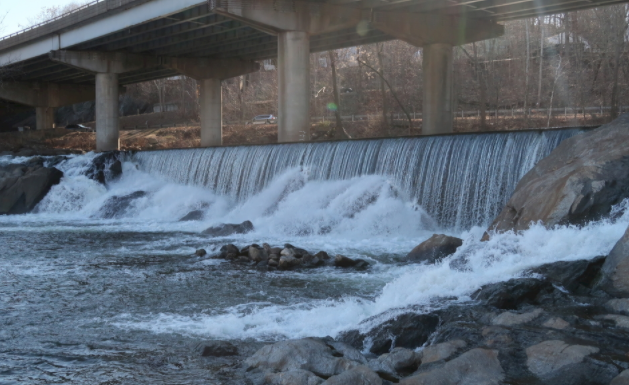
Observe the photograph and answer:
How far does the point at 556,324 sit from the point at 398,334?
186 cm

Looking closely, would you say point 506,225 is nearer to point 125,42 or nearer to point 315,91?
point 125,42

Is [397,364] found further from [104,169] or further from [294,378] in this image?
[104,169]

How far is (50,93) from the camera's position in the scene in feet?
187

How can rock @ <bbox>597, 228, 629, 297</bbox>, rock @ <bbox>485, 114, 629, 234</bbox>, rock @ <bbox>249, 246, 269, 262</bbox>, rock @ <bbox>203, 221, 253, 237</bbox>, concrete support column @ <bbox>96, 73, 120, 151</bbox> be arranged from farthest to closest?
concrete support column @ <bbox>96, 73, 120, 151</bbox>
rock @ <bbox>203, 221, 253, 237</bbox>
rock @ <bbox>249, 246, 269, 262</bbox>
rock @ <bbox>485, 114, 629, 234</bbox>
rock @ <bbox>597, 228, 629, 297</bbox>

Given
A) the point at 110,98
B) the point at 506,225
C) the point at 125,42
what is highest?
the point at 125,42

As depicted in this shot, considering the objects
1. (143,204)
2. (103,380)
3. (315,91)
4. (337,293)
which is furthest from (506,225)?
(315,91)

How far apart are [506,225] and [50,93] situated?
174 ft

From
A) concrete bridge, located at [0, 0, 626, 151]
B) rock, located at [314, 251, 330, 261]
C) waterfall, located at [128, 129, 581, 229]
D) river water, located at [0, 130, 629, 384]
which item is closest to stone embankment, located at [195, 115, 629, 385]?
river water, located at [0, 130, 629, 384]

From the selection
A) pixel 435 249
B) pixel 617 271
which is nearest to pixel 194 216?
pixel 435 249

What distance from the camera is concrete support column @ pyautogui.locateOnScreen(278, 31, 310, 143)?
30172 mm

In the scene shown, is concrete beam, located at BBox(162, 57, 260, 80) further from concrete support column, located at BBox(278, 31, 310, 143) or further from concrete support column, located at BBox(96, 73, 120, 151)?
concrete support column, located at BBox(278, 31, 310, 143)

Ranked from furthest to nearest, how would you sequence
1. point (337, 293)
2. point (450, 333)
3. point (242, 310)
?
point (337, 293), point (242, 310), point (450, 333)

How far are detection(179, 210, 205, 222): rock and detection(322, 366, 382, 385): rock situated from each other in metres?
19.0

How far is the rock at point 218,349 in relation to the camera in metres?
7.93
